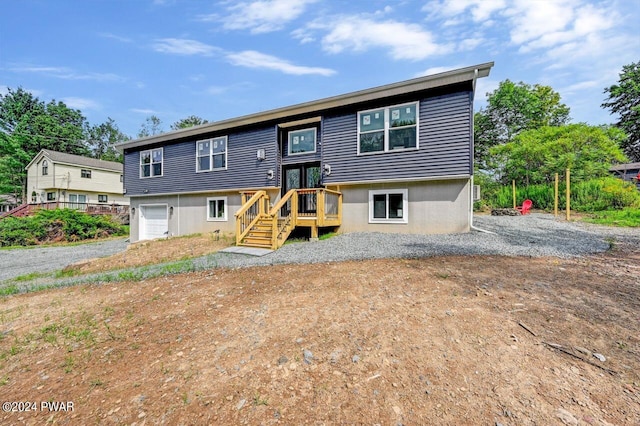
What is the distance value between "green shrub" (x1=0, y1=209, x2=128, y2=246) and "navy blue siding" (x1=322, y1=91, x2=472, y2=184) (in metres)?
18.2

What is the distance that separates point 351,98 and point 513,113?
23744 mm

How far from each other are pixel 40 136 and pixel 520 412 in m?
50.7

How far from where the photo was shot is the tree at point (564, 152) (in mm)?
15336

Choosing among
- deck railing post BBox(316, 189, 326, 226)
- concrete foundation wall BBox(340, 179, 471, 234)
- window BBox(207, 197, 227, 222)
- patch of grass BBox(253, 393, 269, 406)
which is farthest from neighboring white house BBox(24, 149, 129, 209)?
A: patch of grass BBox(253, 393, 269, 406)

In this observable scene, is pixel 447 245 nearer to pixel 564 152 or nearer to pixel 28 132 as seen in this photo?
pixel 564 152

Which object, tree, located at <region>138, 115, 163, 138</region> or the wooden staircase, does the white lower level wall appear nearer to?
the wooden staircase

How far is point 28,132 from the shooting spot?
3450 centimetres

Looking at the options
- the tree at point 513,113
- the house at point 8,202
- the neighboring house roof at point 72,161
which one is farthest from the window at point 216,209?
the house at point 8,202

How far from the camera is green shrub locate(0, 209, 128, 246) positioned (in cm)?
1533

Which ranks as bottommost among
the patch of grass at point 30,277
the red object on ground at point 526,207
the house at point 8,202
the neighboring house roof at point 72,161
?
the patch of grass at point 30,277

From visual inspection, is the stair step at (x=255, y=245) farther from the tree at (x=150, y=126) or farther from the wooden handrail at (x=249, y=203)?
the tree at (x=150, y=126)

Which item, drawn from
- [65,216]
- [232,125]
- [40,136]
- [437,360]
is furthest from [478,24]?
[40,136]

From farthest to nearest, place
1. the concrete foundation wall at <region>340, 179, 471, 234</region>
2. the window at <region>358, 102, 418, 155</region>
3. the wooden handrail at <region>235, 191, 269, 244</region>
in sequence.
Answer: the window at <region>358, 102, 418, 155</region> < the wooden handrail at <region>235, 191, 269, 244</region> < the concrete foundation wall at <region>340, 179, 471, 234</region>

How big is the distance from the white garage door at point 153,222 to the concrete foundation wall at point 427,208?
34.1 feet
